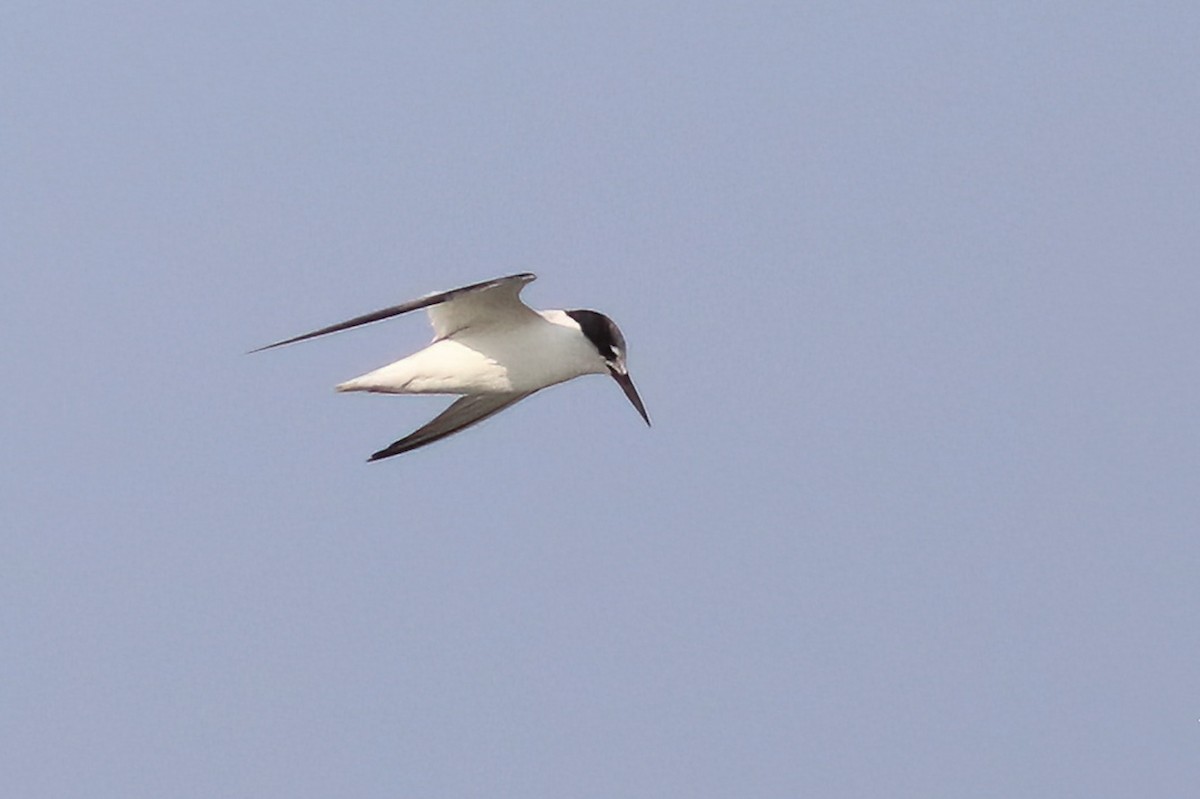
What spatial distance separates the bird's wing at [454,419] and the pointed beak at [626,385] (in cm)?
136

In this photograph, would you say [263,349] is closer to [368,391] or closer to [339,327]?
[339,327]

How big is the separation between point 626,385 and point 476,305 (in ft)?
5.02

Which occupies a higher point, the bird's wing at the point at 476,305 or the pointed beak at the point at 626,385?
the bird's wing at the point at 476,305

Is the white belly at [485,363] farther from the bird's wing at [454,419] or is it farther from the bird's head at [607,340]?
the bird's wing at [454,419]

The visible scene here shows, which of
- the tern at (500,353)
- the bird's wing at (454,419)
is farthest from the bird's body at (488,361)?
the bird's wing at (454,419)

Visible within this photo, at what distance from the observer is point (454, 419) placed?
19.0 metres

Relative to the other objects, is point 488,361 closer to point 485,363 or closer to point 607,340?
point 485,363

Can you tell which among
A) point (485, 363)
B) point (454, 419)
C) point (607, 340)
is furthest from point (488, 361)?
point (454, 419)

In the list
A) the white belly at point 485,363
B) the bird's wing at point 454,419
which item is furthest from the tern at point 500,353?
the bird's wing at point 454,419

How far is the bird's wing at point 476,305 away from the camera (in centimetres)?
1592

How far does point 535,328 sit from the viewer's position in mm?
17156

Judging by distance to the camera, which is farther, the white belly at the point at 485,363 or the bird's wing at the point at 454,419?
the bird's wing at the point at 454,419

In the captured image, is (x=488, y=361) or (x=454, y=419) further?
(x=454, y=419)

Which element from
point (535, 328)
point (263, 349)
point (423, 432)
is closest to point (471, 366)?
point (535, 328)
